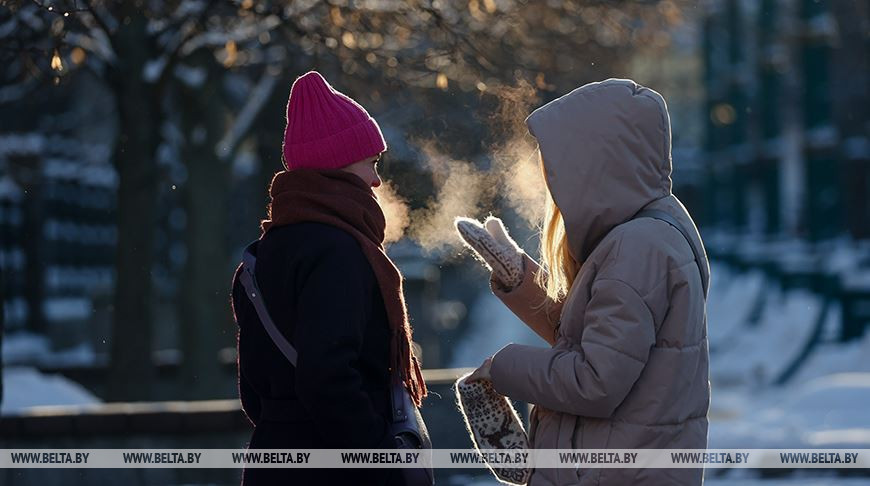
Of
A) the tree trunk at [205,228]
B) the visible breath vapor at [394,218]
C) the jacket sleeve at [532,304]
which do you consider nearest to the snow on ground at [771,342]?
the tree trunk at [205,228]

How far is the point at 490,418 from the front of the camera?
151 inches

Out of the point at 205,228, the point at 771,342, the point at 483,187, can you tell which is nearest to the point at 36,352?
the point at 205,228

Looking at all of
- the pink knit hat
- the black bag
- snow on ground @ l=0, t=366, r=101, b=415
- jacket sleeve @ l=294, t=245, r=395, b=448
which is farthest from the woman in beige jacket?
snow on ground @ l=0, t=366, r=101, b=415

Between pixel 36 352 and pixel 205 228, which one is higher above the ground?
pixel 205 228

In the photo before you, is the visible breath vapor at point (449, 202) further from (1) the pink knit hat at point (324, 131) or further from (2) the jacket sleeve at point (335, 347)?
(2) the jacket sleeve at point (335, 347)

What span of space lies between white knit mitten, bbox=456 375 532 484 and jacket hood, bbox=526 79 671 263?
48cm

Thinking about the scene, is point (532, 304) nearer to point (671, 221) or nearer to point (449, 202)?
point (671, 221)

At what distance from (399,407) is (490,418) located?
251 millimetres

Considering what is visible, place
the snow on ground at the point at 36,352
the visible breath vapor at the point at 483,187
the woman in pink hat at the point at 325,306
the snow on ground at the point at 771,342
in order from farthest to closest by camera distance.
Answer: the snow on ground at the point at 36,352 < the snow on ground at the point at 771,342 < the visible breath vapor at the point at 483,187 < the woman in pink hat at the point at 325,306

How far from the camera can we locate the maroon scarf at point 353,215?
368cm

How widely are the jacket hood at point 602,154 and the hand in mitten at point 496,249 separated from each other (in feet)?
1.23

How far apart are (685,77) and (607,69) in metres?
38.1

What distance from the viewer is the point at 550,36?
45.8ft

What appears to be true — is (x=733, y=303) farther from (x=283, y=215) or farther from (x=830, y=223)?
(x=283, y=215)
